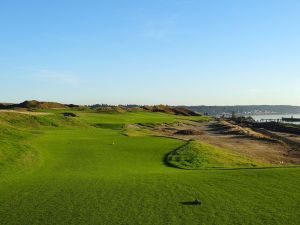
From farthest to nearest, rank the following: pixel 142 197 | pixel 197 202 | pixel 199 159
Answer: pixel 199 159 → pixel 142 197 → pixel 197 202

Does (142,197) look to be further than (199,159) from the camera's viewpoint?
Answer: No

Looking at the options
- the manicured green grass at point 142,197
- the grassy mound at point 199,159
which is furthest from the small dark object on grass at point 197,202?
the grassy mound at point 199,159

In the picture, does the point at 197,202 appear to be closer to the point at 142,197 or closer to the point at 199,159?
the point at 142,197

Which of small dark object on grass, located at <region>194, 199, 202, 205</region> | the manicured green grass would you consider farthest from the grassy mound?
small dark object on grass, located at <region>194, 199, 202, 205</region>

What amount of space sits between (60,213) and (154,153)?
17.8 m

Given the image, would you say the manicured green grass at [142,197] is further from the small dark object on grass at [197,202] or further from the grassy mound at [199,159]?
the grassy mound at [199,159]

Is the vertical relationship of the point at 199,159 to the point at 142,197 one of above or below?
below

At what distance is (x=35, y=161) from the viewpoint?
2230 centimetres

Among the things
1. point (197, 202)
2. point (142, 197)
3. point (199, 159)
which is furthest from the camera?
point (199, 159)

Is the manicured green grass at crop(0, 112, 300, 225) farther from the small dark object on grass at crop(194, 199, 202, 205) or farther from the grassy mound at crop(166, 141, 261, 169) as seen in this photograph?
the grassy mound at crop(166, 141, 261, 169)

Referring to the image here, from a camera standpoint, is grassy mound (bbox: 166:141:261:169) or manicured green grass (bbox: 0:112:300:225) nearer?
manicured green grass (bbox: 0:112:300:225)

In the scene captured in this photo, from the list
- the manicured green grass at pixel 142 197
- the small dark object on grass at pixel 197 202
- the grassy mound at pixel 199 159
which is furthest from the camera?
the grassy mound at pixel 199 159

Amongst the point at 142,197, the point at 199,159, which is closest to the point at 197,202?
the point at 142,197

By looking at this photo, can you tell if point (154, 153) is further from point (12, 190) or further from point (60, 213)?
point (60, 213)
